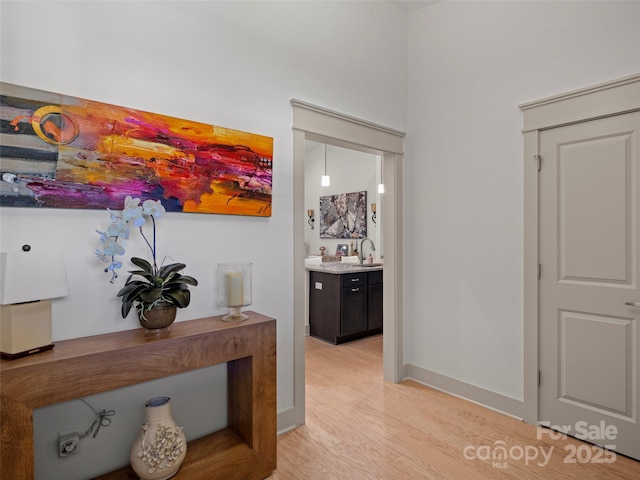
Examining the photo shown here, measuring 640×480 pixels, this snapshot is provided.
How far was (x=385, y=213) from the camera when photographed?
10.9 feet

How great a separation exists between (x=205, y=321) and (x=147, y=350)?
0.43 m

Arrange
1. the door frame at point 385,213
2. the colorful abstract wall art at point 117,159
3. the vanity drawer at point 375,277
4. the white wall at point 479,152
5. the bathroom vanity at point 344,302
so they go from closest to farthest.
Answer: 1. the colorful abstract wall art at point 117,159
2. the white wall at point 479,152
3. the door frame at point 385,213
4. the bathroom vanity at point 344,302
5. the vanity drawer at point 375,277

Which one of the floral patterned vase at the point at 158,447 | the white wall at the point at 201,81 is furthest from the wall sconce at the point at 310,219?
the floral patterned vase at the point at 158,447

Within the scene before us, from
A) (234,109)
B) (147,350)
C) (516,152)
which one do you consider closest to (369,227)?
(516,152)

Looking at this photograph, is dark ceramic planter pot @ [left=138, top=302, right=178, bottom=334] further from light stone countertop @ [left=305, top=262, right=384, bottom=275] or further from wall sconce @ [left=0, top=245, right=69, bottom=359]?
light stone countertop @ [left=305, top=262, right=384, bottom=275]

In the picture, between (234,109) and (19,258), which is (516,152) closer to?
(234,109)

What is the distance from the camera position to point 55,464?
1.61 metres

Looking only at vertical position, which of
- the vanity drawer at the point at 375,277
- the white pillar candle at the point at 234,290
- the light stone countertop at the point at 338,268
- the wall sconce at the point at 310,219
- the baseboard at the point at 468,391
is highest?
the wall sconce at the point at 310,219

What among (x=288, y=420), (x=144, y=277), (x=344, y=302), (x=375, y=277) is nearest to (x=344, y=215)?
(x=375, y=277)

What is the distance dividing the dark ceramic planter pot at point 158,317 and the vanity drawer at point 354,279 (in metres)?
2.69

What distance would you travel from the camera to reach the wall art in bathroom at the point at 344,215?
604 centimetres

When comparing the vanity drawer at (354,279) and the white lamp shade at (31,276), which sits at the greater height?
the white lamp shade at (31,276)

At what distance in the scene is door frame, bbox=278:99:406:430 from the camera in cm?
250

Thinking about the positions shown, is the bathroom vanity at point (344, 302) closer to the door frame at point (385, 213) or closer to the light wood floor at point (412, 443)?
the door frame at point (385, 213)
